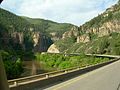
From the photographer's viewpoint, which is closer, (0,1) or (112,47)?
(0,1)

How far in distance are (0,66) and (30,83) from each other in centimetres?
1510

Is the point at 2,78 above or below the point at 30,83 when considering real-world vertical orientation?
above

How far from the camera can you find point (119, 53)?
174500 mm

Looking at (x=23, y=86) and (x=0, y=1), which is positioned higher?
(x=0, y=1)

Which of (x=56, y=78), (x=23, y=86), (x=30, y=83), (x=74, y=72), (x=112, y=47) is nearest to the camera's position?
(x=23, y=86)

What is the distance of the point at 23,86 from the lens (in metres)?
15.6

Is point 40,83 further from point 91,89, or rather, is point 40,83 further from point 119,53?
point 119,53

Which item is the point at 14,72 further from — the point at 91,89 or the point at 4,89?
the point at 4,89

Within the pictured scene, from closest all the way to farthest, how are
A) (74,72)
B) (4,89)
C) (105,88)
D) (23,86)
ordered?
(4,89), (23,86), (105,88), (74,72)

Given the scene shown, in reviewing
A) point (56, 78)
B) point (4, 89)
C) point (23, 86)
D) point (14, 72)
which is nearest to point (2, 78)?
point (4, 89)

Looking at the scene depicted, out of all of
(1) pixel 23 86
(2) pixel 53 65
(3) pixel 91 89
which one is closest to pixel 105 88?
(3) pixel 91 89

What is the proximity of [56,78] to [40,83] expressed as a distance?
3928 millimetres

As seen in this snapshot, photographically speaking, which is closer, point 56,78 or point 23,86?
point 23,86

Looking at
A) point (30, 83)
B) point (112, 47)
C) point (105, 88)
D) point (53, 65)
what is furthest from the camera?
point (112, 47)
